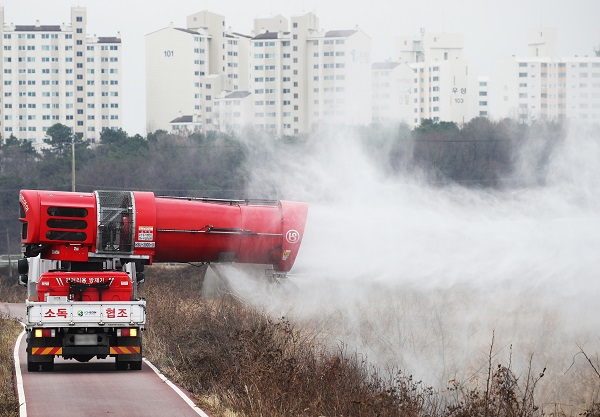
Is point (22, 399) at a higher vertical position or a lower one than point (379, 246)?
lower

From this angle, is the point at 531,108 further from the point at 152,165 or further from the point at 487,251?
the point at 487,251

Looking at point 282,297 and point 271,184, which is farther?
point 271,184

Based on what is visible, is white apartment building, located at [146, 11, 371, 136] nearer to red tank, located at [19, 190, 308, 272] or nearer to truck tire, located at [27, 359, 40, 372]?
red tank, located at [19, 190, 308, 272]

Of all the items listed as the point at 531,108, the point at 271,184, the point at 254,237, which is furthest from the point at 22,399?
the point at 531,108

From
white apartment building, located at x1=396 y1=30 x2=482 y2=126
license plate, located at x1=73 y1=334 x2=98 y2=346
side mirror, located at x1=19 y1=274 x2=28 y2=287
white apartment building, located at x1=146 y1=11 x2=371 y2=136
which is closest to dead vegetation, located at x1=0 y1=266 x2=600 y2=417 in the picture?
license plate, located at x1=73 y1=334 x2=98 y2=346

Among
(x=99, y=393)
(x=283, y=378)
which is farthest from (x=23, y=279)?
(x=283, y=378)

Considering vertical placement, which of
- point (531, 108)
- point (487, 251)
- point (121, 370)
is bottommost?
point (121, 370)

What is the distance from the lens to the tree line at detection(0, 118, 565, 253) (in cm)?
7925

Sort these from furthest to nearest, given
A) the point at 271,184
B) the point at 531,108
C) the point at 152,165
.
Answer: the point at 531,108 → the point at 152,165 → the point at 271,184

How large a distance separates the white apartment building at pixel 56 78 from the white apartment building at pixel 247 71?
7013 millimetres

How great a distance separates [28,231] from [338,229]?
7003 millimetres

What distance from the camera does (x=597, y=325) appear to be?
89.8 ft

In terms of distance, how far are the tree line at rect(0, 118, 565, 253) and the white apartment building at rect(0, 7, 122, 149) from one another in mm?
73754

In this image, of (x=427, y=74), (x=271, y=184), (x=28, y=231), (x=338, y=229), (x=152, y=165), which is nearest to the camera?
(x=28, y=231)
